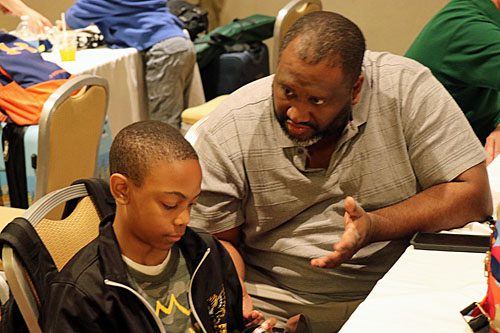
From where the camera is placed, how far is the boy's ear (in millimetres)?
1453

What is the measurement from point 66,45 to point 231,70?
1.45m

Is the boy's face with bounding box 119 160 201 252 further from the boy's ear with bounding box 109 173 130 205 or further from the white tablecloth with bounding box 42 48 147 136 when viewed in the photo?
the white tablecloth with bounding box 42 48 147 136

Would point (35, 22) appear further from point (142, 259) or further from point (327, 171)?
point (142, 259)

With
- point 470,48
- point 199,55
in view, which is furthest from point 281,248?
point 199,55

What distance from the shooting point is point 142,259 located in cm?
146

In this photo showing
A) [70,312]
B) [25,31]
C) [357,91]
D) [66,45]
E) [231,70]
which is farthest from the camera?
[231,70]

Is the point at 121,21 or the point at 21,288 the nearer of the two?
the point at 21,288

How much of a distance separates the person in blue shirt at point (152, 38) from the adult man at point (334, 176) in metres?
2.51

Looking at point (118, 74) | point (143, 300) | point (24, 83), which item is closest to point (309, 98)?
point (143, 300)

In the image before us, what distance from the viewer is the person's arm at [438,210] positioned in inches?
70.2

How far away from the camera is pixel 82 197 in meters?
1.69

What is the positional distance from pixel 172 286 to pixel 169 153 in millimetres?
257

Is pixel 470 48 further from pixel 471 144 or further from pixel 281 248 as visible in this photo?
pixel 281 248

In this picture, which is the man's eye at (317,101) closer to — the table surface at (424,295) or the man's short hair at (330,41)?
the man's short hair at (330,41)
